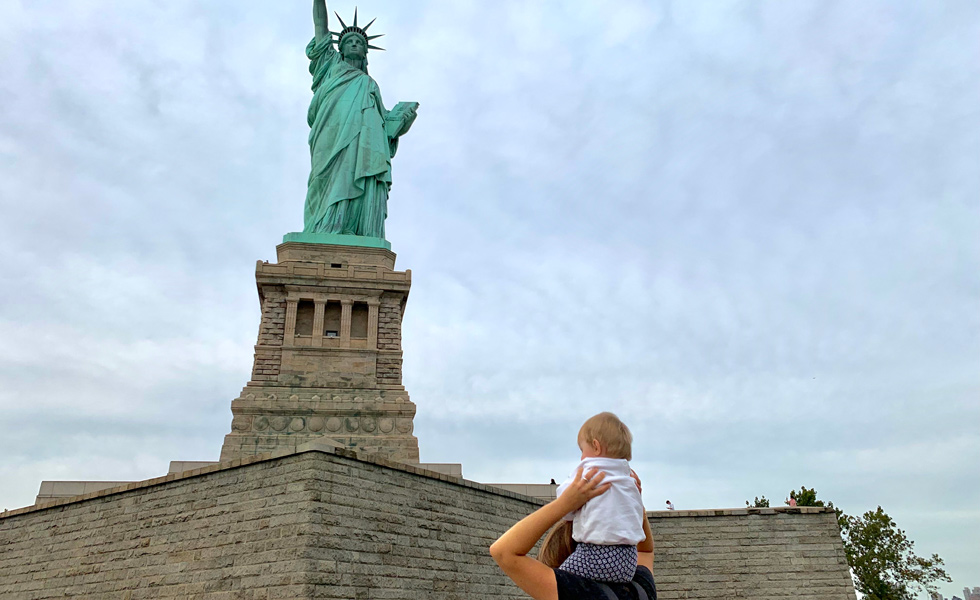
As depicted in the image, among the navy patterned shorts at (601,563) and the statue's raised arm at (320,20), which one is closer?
the navy patterned shorts at (601,563)

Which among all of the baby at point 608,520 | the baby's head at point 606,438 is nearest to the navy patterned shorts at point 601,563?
the baby at point 608,520

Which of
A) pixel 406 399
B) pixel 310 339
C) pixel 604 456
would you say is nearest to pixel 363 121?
pixel 310 339

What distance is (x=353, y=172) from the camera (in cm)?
2473

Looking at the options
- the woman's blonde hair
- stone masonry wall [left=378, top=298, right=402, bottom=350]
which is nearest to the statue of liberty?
stone masonry wall [left=378, top=298, right=402, bottom=350]

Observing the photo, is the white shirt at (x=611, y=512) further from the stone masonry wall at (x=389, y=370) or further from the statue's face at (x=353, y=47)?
the statue's face at (x=353, y=47)

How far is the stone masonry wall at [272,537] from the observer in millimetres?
10391

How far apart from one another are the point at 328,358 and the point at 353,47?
1317 cm

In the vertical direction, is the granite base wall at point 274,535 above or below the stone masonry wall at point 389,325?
below

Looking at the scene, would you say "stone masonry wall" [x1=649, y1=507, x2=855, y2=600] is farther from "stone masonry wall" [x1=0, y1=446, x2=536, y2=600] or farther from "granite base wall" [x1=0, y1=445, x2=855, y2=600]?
"stone masonry wall" [x1=0, y1=446, x2=536, y2=600]

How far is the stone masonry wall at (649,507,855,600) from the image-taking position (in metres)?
15.6

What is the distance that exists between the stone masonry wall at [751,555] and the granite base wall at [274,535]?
3684mm

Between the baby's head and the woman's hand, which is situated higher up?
the baby's head

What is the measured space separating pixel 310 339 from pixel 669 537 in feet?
36.6

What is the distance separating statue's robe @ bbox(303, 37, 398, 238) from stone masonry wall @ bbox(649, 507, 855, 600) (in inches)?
546
